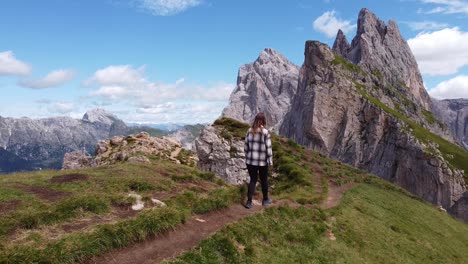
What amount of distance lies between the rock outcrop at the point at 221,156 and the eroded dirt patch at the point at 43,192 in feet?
87.8

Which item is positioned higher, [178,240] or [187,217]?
[187,217]

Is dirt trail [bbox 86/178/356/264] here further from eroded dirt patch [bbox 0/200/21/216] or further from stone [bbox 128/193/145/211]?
eroded dirt patch [bbox 0/200/21/216]

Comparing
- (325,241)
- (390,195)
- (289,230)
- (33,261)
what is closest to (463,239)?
(390,195)

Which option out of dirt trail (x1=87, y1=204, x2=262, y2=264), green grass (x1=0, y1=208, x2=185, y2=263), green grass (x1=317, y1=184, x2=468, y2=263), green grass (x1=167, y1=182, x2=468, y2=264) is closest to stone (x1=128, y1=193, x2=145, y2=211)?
green grass (x1=0, y1=208, x2=185, y2=263)

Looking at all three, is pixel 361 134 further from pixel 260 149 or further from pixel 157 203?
pixel 157 203

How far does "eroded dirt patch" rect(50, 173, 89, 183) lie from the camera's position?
22288mm

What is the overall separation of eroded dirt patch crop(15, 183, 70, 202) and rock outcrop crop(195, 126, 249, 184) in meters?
26.8

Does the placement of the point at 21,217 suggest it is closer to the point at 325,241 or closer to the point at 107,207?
the point at 107,207

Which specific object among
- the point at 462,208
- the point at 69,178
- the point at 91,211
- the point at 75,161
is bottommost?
the point at 462,208

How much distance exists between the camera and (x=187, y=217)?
1806cm

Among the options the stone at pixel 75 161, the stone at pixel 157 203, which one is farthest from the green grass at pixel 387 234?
the stone at pixel 75 161

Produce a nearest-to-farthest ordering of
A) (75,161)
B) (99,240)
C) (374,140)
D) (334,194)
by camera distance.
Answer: (99,240) → (334,194) → (75,161) → (374,140)

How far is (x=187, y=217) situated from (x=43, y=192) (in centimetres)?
830

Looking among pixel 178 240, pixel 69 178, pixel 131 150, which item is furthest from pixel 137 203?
pixel 131 150
